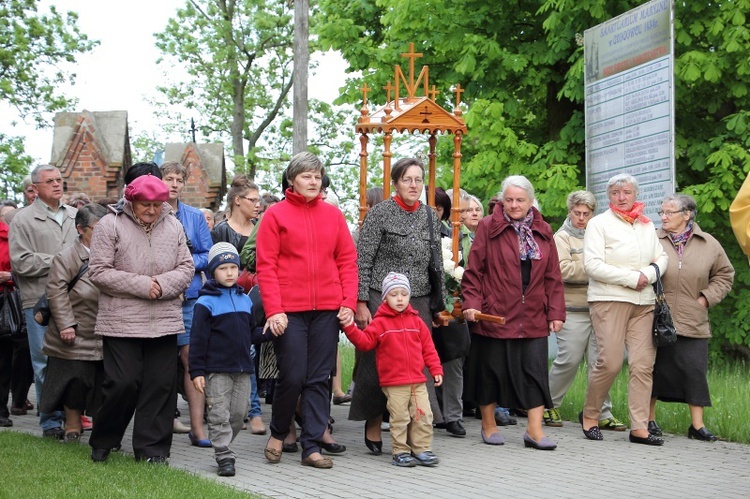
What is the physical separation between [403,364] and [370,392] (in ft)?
1.50

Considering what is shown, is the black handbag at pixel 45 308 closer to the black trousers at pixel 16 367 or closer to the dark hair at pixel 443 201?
the black trousers at pixel 16 367

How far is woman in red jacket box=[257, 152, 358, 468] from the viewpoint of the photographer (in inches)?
300

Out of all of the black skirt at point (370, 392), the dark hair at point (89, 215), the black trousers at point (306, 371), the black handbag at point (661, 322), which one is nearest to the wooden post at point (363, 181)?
the black skirt at point (370, 392)

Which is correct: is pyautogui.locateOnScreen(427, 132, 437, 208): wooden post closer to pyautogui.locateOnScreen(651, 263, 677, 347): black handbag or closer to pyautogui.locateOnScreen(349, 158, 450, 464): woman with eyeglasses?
pyautogui.locateOnScreen(349, 158, 450, 464): woman with eyeglasses

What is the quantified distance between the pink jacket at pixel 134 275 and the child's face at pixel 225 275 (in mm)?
252

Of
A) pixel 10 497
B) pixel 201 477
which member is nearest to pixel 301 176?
pixel 201 477

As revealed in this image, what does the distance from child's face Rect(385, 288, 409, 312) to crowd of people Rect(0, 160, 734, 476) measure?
0.4 inches

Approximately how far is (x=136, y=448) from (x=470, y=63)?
11.9 meters

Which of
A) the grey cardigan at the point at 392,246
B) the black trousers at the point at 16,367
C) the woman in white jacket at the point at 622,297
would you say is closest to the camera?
the grey cardigan at the point at 392,246

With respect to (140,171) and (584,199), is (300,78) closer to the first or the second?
(584,199)

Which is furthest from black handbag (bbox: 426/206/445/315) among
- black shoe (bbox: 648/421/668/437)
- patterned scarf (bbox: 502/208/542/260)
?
black shoe (bbox: 648/421/668/437)

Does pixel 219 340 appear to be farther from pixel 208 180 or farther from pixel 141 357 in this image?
pixel 208 180

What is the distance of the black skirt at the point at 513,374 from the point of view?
8609 millimetres

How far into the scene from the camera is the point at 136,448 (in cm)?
765
